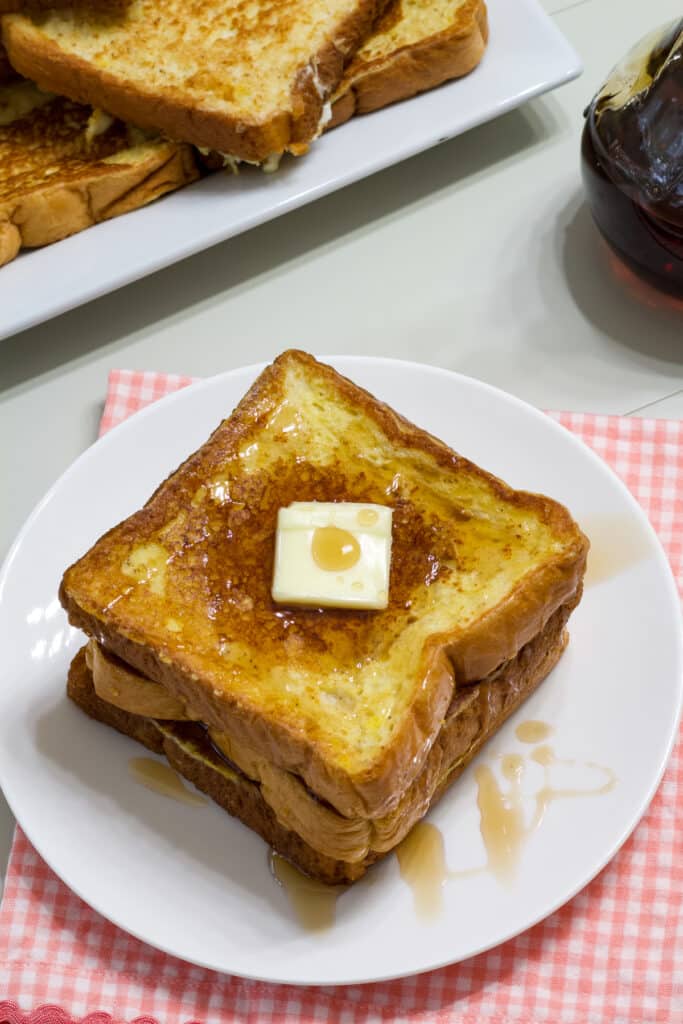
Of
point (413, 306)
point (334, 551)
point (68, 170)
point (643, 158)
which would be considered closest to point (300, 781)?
point (334, 551)

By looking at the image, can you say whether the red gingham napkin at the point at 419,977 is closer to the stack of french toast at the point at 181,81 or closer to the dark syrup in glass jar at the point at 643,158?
the dark syrup in glass jar at the point at 643,158

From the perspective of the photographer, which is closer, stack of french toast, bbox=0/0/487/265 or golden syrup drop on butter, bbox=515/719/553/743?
golden syrup drop on butter, bbox=515/719/553/743

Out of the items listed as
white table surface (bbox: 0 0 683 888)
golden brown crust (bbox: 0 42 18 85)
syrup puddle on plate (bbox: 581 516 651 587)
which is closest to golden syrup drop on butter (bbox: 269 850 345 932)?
syrup puddle on plate (bbox: 581 516 651 587)

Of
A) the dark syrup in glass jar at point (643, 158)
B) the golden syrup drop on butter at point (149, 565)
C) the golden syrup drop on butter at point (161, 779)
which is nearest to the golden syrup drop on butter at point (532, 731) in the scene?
the golden syrup drop on butter at point (161, 779)

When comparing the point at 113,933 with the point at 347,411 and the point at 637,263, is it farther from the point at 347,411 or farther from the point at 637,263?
the point at 637,263

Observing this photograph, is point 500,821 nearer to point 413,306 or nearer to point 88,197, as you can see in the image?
point 413,306

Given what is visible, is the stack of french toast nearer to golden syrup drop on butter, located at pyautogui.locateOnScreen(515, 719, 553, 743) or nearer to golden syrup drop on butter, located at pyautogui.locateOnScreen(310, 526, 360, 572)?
golden syrup drop on butter, located at pyautogui.locateOnScreen(310, 526, 360, 572)

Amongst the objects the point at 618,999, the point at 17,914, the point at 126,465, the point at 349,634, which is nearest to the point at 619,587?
the point at 349,634
